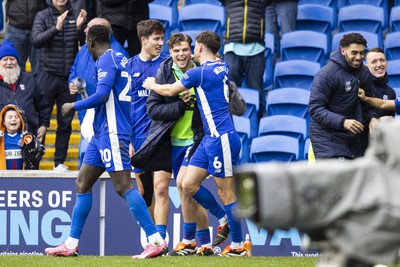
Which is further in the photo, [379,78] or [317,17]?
[317,17]

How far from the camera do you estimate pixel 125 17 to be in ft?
43.5

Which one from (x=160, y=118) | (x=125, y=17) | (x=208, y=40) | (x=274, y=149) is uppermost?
(x=208, y=40)

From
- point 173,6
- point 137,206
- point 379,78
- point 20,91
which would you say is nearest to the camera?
point 137,206

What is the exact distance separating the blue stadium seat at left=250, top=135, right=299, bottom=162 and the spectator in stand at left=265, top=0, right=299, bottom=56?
6.61 feet

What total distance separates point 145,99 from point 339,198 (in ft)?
21.5

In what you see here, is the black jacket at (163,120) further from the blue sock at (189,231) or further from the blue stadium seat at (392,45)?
the blue stadium seat at (392,45)

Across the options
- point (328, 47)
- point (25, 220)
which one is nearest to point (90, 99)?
point (25, 220)

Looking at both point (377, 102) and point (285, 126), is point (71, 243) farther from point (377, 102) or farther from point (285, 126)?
point (285, 126)

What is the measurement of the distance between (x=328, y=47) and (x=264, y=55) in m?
1.24

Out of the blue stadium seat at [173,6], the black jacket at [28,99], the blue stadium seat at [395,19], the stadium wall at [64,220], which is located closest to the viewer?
the stadium wall at [64,220]

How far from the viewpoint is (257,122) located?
1355 centimetres

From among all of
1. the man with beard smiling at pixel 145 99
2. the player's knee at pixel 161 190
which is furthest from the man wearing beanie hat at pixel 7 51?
the player's knee at pixel 161 190

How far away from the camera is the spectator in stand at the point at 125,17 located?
522 inches

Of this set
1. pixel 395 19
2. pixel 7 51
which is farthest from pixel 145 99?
pixel 395 19
